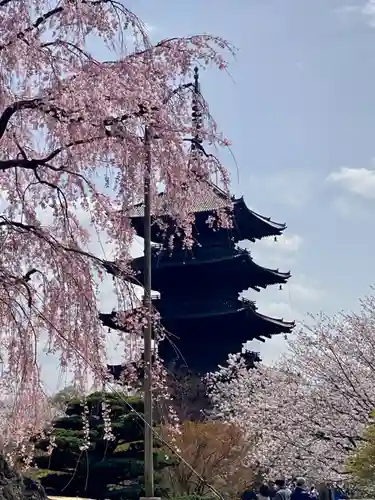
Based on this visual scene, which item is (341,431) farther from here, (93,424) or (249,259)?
(249,259)

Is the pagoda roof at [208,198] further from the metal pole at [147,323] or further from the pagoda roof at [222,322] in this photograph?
the pagoda roof at [222,322]

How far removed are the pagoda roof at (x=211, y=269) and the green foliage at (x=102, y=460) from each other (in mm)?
13073

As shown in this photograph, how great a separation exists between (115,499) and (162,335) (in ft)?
24.4

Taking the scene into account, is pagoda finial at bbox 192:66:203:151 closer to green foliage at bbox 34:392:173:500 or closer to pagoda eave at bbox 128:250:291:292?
green foliage at bbox 34:392:173:500

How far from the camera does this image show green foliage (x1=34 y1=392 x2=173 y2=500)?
43.7 ft

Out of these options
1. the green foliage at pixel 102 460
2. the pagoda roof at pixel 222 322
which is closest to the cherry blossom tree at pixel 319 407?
the green foliage at pixel 102 460

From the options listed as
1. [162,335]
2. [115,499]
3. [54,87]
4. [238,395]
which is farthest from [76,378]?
[238,395]

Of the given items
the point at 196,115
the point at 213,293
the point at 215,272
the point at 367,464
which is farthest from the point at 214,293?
the point at 196,115

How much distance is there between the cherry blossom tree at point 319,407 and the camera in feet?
51.3

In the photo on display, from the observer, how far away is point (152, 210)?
730 centimetres

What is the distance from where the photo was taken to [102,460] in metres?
13.8

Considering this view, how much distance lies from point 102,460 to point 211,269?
14.6m

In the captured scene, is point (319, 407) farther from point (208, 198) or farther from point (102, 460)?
point (208, 198)

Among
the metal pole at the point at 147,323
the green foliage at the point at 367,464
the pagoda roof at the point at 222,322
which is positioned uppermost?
the pagoda roof at the point at 222,322
